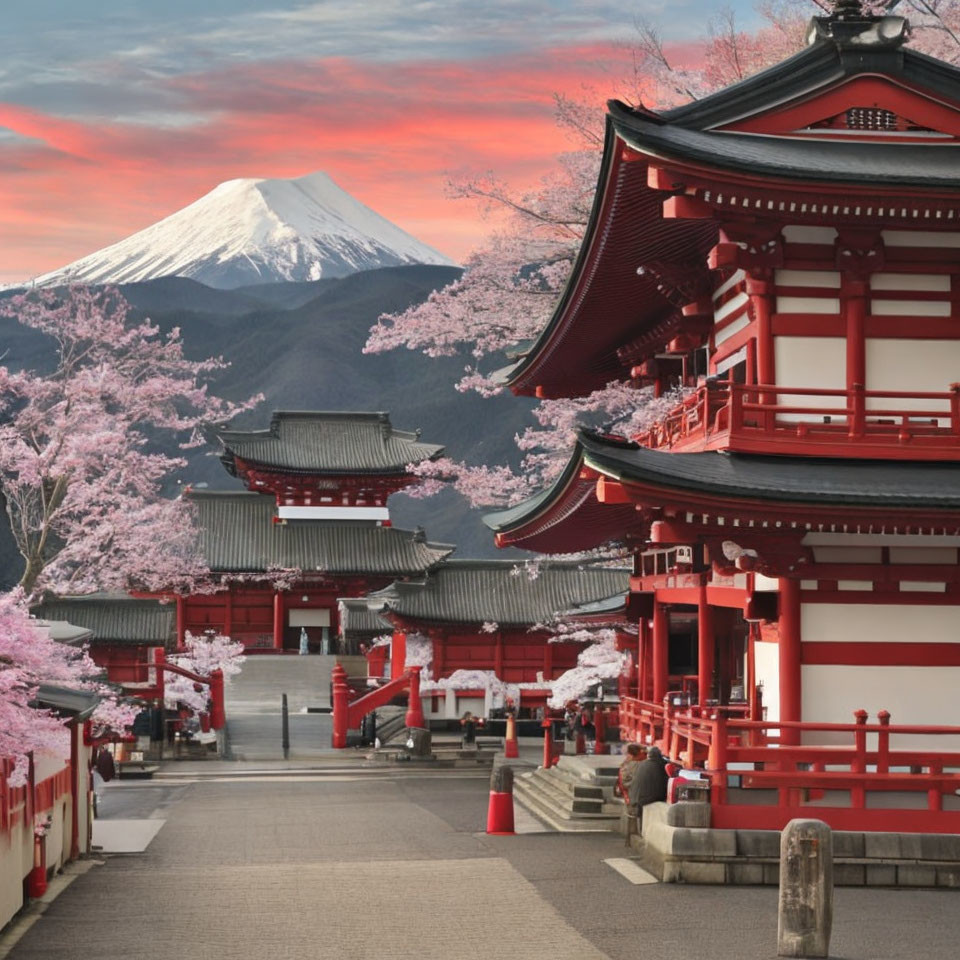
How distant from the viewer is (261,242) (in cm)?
18250

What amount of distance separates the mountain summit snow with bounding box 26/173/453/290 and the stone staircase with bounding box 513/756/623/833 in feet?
463

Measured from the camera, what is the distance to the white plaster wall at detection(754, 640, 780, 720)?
19.3 m

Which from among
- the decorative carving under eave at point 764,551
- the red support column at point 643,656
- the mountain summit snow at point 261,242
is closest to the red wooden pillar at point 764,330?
the decorative carving under eave at point 764,551

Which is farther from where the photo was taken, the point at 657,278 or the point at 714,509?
the point at 657,278

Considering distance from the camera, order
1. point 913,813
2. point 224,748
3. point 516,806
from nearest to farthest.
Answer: point 913,813 < point 516,806 < point 224,748

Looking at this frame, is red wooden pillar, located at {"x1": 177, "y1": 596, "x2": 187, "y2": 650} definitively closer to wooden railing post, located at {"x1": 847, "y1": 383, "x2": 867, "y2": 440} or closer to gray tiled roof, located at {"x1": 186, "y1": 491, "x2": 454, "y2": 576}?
gray tiled roof, located at {"x1": 186, "y1": 491, "x2": 454, "y2": 576}

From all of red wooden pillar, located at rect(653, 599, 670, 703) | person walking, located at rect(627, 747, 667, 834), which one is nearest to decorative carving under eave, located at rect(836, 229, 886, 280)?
person walking, located at rect(627, 747, 667, 834)

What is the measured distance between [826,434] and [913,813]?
178 inches

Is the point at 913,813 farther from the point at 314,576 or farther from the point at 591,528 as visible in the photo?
the point at 314,576

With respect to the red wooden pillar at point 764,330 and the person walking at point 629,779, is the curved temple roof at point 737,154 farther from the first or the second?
the person walking at point 629,779

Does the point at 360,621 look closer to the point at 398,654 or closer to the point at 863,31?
the point at 398,654

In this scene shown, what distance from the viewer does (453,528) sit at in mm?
132125

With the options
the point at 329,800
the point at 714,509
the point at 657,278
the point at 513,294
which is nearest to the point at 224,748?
the point at 329,800

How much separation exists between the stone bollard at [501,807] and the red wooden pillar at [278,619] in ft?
150
